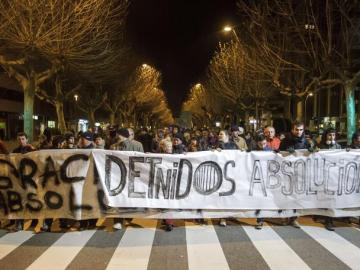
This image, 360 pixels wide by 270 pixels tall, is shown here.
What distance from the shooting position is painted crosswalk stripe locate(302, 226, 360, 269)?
6210 mm

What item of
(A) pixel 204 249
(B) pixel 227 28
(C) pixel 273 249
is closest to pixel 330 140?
(C) pixel 273 249

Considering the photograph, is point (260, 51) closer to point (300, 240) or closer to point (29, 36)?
point (29, 36)

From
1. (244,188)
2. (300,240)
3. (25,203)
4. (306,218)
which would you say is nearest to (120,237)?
(25,203)

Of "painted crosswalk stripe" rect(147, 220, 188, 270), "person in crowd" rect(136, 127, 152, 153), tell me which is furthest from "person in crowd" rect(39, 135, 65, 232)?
"person in crowd" rect(136, 127, 152, 153)

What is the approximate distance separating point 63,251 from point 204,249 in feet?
6.69

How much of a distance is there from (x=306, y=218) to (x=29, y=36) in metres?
13.3

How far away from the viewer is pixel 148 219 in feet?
28.3

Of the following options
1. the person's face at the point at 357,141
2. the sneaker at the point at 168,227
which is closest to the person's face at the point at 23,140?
the sneaker at the point at 168,227

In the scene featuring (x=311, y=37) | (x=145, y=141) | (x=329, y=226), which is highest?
(x=311, y=37)

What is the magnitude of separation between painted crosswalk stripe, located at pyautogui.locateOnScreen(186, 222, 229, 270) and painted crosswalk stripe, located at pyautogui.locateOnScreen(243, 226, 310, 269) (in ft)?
1.95

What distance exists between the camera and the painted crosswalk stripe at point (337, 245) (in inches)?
244

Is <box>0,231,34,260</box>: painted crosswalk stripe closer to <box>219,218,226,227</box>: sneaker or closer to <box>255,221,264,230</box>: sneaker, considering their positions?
<box>219,218,226,227</box>: sneaker

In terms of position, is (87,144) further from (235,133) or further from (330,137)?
(330,137)

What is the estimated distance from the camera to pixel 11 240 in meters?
7.20
